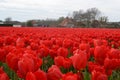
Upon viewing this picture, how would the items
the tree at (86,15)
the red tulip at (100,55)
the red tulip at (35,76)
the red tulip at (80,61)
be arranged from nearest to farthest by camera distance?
the red tulip at (35,76) < the red tulip at (80,61) < the red tulip at (100,55) < the tree at (86,15)

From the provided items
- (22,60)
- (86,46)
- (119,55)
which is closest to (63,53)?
(86,46)

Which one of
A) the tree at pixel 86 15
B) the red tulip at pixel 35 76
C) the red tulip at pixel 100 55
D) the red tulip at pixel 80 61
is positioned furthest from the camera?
the tree at pixel 86 15

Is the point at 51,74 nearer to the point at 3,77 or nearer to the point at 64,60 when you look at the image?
the point at 3,77

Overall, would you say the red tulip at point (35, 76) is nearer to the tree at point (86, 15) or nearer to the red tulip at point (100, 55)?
the red tulip at point (100, 55)

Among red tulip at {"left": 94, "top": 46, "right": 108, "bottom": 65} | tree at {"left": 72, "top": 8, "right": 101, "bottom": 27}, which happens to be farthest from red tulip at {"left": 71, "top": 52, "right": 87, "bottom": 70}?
tree at {"left": 72, "top": 8, "right": 101, "bottom": 27}

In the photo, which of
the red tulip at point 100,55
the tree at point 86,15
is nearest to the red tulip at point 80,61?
the red tulip at point 100,55

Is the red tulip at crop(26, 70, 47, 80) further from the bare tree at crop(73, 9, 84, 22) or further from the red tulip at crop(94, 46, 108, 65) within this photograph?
the bare tree at crop(73, 9, 84, 22)

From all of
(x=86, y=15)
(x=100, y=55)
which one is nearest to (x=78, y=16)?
(x=86, y=15)

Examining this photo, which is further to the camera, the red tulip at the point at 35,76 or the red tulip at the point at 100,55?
the red tulip at the point at 100,55

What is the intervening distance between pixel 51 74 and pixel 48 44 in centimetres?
234

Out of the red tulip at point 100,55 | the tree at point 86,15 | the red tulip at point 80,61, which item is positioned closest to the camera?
the red tulip at point 80,61

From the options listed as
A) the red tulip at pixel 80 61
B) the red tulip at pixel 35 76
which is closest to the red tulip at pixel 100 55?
the red tulip at pixel 80 61

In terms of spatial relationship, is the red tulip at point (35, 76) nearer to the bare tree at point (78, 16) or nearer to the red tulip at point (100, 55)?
the red tulip at point (100, 55)

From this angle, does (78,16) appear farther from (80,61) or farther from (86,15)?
(80,61)
